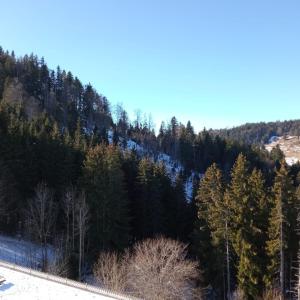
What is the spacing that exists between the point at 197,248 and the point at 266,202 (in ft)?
28.6

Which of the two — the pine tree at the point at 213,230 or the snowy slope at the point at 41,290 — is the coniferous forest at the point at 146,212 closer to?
the pine tree at the point at 213,230

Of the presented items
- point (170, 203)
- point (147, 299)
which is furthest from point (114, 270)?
point (170, 203)

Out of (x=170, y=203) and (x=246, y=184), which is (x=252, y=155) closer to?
(x=170, y=203)

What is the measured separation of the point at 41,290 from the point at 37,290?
10.0 inches

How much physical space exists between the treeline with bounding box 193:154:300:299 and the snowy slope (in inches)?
599

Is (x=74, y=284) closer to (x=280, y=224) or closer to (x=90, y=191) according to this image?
(x=280, y=224)

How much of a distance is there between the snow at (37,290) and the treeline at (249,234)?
15580mm

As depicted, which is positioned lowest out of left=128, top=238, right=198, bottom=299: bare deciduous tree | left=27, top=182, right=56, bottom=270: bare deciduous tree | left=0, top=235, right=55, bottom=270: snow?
left=0, top=235, right=55, bottom=270: snow

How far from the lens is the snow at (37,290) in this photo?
80.9 ft

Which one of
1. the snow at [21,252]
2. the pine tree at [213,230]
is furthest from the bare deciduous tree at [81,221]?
the pine tree at [213,230]

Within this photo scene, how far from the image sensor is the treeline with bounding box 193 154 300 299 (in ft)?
114

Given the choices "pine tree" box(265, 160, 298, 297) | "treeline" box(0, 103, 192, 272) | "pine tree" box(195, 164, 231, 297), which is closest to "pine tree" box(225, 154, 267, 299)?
"pine tree" box(195, 164, 231, 297)

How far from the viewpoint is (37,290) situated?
2572 centimetres

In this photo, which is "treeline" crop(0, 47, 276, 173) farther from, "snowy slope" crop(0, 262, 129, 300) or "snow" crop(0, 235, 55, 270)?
"snowy slope" crop(0, 262, 129, 300)
